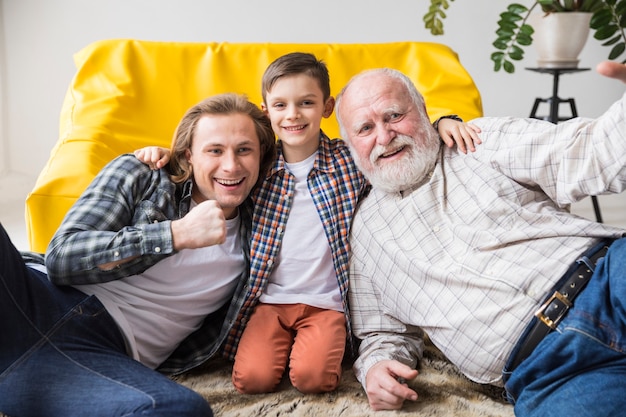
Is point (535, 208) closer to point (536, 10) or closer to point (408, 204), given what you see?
point (408, 204)

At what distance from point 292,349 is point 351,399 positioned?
8.2 inches

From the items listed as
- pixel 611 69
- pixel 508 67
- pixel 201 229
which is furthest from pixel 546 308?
pixel 508 67

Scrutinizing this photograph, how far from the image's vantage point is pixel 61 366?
127 cm

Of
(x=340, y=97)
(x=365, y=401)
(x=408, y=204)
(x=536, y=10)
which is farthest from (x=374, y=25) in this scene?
(x=365, y=401)

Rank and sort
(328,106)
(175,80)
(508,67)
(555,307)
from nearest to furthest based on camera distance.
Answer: (555,307)
(328,106)
(175,80)
(508,67)

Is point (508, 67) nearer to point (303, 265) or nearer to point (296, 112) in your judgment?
point (296, 112)

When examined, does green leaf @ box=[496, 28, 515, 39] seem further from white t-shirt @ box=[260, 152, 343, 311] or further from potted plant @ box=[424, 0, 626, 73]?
white t-shirt @ box=[260, 152, 343, 311]

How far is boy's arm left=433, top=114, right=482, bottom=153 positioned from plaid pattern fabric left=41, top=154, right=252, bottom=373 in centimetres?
55

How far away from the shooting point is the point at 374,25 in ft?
12.1

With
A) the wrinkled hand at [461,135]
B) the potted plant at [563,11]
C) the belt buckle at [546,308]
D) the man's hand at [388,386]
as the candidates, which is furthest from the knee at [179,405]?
the potted plant at [563,11]

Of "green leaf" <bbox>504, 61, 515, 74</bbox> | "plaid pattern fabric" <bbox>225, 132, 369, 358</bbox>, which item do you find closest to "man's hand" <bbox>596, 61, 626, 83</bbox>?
"plaid pattern fabric" <bbox>225, 132, 369, 358</bbox>

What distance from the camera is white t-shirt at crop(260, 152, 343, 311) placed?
1694 mm

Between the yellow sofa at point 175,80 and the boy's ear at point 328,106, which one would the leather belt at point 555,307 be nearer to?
the boy's ear at point 328,106

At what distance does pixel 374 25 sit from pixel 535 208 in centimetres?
242
